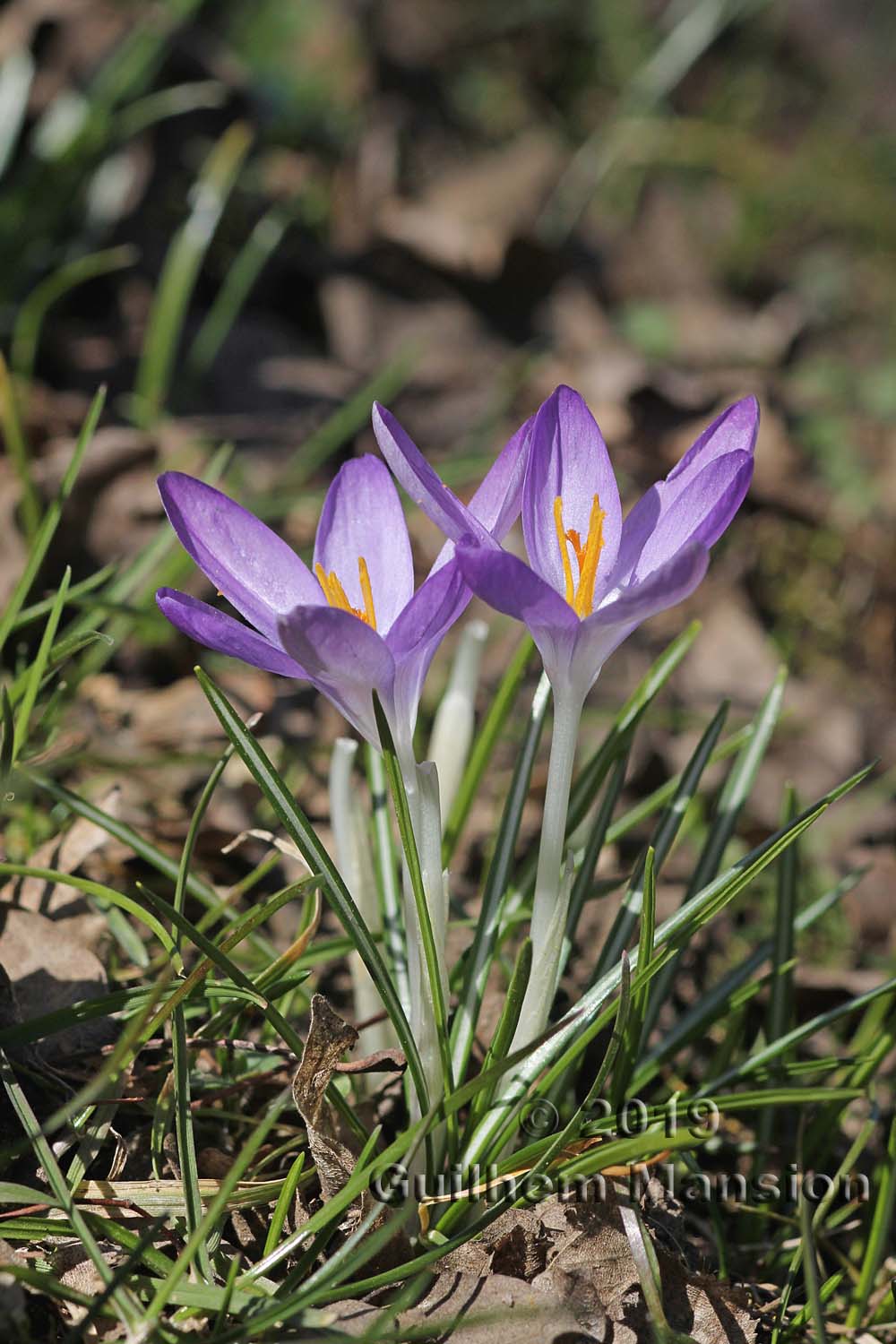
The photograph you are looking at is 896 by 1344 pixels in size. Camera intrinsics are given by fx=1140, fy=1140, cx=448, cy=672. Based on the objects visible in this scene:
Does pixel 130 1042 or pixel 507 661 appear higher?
pixel 130 1042

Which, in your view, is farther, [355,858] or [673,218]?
[673,218]

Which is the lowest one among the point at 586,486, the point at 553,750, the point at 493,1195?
the point at 493,1195

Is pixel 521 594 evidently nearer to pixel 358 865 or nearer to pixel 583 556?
pixel 583 556

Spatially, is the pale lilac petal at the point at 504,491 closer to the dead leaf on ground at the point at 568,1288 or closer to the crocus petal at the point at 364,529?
the crocus petal at the point at 364,529

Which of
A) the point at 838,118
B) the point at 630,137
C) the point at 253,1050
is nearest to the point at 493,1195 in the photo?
the point at 253,1050

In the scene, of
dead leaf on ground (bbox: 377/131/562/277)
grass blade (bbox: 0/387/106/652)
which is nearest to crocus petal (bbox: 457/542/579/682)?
grass blade (bbox: 0/387/106/652)

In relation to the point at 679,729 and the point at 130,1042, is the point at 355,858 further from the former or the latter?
the point at 679,729

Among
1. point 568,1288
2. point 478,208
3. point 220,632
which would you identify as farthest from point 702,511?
point 478,208

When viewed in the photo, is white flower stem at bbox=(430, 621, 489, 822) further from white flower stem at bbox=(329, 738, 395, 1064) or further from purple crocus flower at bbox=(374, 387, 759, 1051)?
purple crocus flower at bbox=(374, 387, 759, 1051)

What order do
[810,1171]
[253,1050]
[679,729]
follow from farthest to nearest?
[679,729] < [810,1171] < [253,1050]

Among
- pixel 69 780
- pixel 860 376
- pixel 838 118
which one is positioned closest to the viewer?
pixel 69 780
